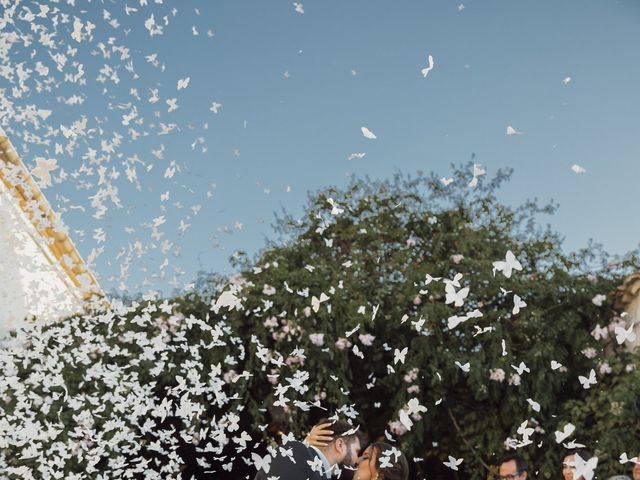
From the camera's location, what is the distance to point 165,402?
318 inches

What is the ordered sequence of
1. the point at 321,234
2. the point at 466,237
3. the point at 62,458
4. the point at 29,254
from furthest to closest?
the point at 29,254, the point at 321,234, the point at 466,237, the point at 62,458

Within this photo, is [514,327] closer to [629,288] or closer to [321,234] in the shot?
[629,288]

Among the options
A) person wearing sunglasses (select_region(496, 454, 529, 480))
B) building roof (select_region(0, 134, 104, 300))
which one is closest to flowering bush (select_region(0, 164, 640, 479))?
person wearing sunglasses (select_region(496, 454, 529, 480))

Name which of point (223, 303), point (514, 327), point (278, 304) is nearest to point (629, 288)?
point (514, 327)

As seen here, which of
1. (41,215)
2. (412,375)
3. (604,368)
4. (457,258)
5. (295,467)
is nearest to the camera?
(295,467)

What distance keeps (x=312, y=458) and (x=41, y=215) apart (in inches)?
385

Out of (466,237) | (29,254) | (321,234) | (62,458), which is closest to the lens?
(62,458)

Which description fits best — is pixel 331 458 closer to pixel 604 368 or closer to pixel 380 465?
pixel 380 465

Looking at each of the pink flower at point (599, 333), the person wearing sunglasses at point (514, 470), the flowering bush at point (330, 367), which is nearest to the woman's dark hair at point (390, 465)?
the person wearing sunglasses at point (514, 470)

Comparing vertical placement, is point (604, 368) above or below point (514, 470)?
above

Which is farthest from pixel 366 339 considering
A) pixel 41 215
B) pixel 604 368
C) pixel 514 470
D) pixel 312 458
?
pixel 41 215

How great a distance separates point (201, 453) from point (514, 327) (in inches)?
145

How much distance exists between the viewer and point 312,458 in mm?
4051

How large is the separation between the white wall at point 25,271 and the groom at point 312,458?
790 centimetres
